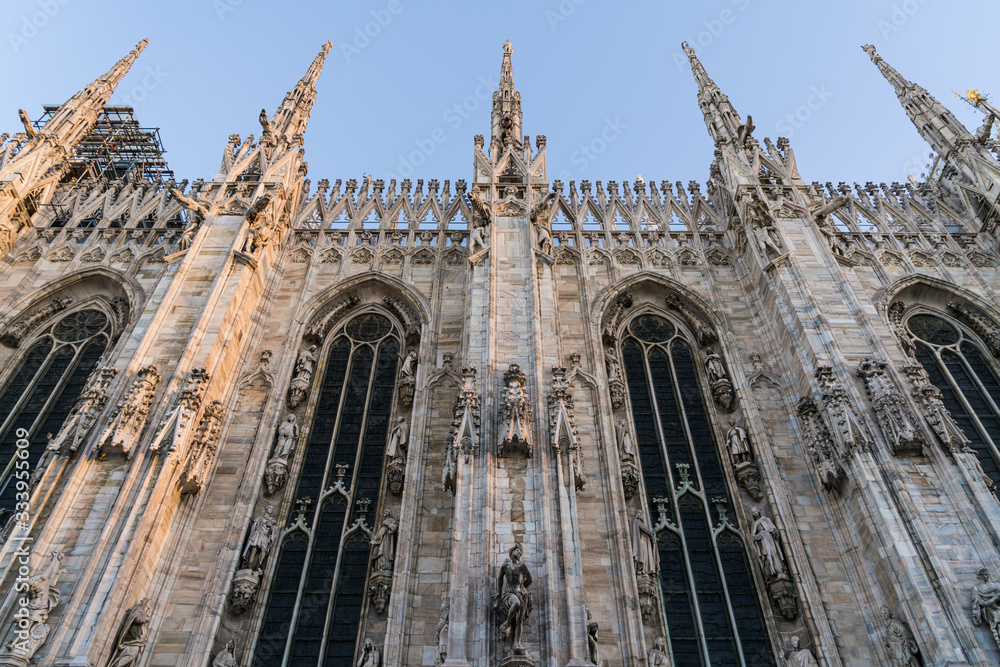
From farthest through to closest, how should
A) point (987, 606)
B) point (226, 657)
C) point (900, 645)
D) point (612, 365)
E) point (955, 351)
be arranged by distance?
point (955, 351), point (612, 365), point (226, 657), point (900, 645), point (987, 606)

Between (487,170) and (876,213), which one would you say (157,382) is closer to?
(487,170)

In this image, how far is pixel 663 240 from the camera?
18.9 metres

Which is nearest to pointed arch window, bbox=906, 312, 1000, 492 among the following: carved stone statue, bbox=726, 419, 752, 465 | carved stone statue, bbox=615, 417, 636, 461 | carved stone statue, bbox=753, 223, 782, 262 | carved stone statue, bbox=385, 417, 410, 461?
carved stone statue, bbox=753, 223, 782, 262

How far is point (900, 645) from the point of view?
1059 centimetres

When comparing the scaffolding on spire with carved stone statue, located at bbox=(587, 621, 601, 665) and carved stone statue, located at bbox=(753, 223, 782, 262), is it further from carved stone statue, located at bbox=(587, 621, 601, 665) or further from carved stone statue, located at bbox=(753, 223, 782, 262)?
carved stone statue, located at bbox=(587, 621, 601, 665)

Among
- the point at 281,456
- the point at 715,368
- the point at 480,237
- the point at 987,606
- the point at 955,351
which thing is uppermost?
the point at 480,237

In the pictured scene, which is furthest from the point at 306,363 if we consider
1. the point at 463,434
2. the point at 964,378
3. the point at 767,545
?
the point at 964,378

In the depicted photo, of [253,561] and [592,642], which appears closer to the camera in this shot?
[592,642]

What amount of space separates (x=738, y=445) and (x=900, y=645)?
14.0 feet

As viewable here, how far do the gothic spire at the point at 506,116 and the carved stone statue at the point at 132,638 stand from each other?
41.6 ft

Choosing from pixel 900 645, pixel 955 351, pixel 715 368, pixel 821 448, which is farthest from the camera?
pixel 955 351

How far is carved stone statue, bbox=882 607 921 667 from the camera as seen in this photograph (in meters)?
10.4

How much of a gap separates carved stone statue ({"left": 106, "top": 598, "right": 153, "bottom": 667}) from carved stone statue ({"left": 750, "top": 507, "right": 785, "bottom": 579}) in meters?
9.12

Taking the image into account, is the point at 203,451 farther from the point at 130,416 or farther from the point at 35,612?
the point at 35,612
